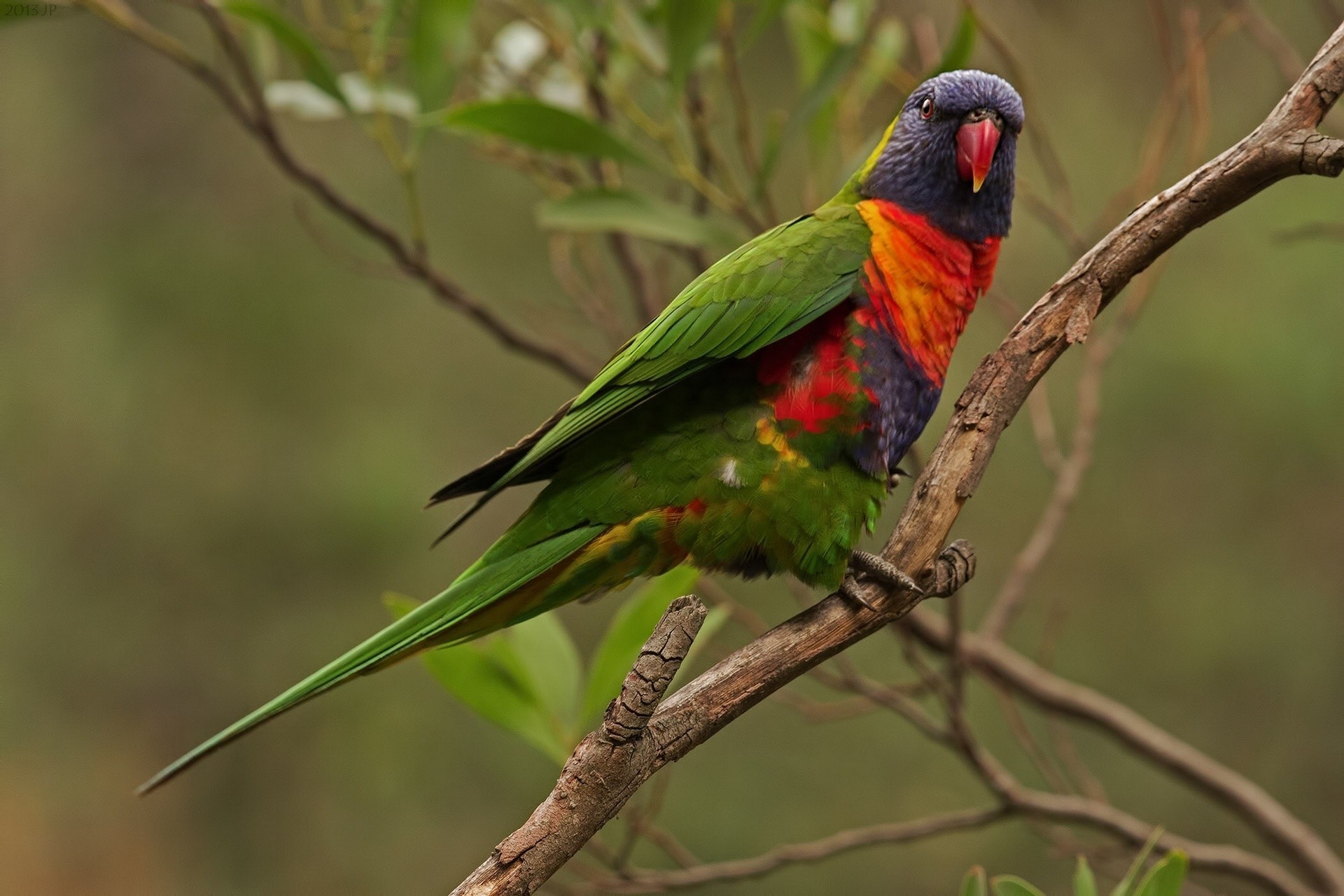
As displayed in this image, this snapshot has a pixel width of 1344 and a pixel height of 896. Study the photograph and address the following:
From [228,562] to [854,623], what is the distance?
3.58 meters

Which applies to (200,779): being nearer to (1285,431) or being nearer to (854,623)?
(854,623)

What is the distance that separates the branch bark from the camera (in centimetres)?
119

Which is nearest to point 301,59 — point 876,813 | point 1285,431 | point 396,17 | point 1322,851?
point 396,17

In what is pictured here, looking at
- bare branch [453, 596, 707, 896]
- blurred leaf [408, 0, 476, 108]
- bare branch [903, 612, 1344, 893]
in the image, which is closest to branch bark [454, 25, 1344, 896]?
bare branch [453, 596, 707, 896]

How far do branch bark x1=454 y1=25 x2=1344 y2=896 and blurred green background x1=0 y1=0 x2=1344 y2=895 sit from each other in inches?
99.9

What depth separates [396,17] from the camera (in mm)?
1964

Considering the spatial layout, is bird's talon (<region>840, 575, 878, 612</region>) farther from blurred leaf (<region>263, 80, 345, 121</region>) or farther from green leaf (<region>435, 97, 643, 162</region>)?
blurred leaf (<region>263, 80, 345, 121</region>)

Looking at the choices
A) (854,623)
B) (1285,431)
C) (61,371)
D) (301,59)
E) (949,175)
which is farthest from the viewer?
(61,371)

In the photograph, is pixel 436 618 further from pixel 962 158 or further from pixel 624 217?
pixel 962 158

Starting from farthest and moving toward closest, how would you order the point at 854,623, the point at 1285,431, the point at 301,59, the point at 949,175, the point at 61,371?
the point at 61,371 → the point at 1285,431 → the point at 301,59 → the point at 949,175 → the point at 854,623

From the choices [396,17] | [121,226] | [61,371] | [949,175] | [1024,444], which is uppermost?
[121,226]

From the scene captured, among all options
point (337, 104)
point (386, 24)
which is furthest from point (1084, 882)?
point (337, 104)

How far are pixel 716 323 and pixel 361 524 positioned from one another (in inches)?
122

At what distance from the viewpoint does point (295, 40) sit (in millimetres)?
1892
